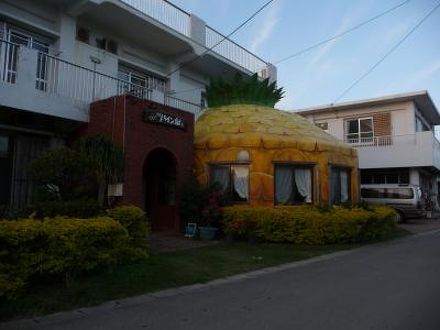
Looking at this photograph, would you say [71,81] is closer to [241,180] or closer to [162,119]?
[162,119]

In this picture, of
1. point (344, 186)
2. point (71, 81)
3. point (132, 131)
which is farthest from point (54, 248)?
point (344, 186)

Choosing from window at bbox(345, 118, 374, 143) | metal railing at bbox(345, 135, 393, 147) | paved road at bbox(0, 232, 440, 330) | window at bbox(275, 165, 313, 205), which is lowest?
paved road at bbox(0, 232, 440, 330)

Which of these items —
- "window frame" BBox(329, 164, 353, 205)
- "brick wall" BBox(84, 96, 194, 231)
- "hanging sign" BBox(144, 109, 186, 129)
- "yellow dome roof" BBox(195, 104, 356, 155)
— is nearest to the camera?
"brick wall" BBox(84, 96, 194, 231)

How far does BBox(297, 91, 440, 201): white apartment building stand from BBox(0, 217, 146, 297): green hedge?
24.3m

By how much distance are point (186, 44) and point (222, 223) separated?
26.8 ft

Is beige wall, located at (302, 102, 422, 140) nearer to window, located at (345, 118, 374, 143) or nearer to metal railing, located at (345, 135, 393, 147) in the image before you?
window, located at (345, 118, 374, 143)

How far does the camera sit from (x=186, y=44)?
63.2ft

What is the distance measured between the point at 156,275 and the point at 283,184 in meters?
8.84

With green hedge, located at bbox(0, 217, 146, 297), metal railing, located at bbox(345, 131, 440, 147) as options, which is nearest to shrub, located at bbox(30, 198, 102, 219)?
green hedge, located at bbox(0, 217, 146, 297)

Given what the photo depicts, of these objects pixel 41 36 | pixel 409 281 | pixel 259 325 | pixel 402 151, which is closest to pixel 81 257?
pixel 259 325

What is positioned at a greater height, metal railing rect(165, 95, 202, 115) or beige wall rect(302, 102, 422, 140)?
beige wall rect(302, 102, 422, 140)

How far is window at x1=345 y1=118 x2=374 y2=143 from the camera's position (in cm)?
3256

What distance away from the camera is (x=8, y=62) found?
12211mm

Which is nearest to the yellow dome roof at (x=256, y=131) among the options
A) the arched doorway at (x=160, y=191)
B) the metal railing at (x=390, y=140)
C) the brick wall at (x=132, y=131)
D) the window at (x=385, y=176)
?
the arched doorway at (x=160, y=191)
